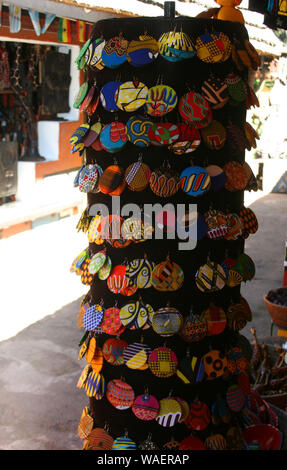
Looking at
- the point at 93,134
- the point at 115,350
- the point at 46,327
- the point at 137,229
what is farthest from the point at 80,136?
the point at 46,327

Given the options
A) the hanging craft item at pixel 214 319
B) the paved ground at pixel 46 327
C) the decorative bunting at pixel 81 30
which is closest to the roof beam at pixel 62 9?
the decorative bunting at pixel 81 30

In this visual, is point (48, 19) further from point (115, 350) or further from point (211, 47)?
point (115, 350)

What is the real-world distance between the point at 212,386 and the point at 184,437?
0.19m

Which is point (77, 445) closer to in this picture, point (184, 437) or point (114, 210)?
point (184, 437)

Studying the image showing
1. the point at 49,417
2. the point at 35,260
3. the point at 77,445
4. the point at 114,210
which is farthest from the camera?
the point at 35,260

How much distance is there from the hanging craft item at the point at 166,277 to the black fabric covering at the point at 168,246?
0.09ft

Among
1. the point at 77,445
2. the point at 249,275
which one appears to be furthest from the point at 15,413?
the point at 249,275

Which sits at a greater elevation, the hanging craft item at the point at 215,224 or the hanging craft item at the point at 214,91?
the hanging craft item at the point at 214,91

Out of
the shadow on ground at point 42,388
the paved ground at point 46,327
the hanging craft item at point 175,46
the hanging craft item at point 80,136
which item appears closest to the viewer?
the hanging craft item at point 175,46

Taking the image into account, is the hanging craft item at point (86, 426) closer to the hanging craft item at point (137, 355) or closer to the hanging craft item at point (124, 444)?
the hanging craft item at point (124, 444)

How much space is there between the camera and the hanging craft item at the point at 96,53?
5.75ft

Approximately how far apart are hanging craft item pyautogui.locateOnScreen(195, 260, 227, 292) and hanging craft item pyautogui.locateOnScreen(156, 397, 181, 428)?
38cm

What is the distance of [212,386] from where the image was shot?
6.20ft

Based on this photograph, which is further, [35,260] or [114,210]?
[35,260]
